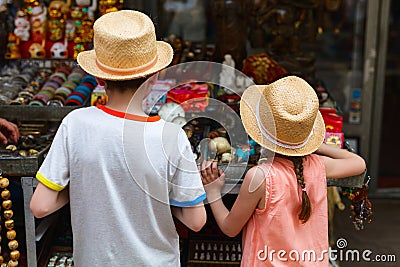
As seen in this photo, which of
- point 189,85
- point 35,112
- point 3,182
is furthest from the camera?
point 189,85

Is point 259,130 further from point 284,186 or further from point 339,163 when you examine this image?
point 339,163

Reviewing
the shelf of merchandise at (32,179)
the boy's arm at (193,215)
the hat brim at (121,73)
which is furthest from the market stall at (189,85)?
the hat brim at (121,73)

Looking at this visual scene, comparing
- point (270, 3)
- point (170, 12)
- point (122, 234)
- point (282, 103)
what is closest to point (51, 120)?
point (122, 234)

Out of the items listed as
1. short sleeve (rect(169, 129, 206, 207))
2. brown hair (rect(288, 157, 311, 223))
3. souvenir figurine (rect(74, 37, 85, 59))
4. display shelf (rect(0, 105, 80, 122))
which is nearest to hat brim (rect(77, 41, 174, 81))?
short sleeve (rect(169, 129, 206, 207))

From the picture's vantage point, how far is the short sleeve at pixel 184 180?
1996mm

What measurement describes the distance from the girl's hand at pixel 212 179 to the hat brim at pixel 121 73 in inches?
19.4

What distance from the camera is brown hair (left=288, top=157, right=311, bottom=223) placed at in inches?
85.4

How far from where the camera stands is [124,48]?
2.00 meters

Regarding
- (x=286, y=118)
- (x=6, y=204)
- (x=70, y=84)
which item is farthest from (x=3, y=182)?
(x=286, y=118)

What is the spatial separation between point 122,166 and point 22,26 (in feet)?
6.86

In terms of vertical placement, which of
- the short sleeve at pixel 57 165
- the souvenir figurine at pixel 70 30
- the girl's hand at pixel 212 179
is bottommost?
the girl's hand at pixel 212 179

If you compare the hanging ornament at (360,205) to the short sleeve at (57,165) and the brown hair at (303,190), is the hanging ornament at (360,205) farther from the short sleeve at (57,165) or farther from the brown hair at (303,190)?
the short sleeve at (57,165)

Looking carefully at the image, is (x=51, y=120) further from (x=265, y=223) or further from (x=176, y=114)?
(x=265, y=223)

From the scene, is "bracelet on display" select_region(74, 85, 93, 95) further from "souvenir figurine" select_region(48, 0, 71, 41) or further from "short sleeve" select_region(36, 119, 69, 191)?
"short sleeve" select_region(36, 119, 69, 191)
